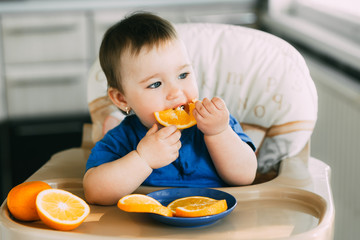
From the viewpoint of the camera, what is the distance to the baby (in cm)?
108

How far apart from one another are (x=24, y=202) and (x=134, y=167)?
0.75 ft

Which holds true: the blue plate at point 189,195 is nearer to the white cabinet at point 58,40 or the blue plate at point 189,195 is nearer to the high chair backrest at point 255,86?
the high chair backrest at point 255,86

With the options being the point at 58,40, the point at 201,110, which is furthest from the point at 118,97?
the point at 58,40

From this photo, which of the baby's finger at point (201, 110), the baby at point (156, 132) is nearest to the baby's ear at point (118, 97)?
the baby at point (156, 132)

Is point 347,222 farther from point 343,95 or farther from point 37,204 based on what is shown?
point 37,204

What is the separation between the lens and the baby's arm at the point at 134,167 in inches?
42.4

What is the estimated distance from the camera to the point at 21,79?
328 centimetres

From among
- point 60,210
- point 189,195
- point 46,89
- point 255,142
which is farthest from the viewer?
point 46,89

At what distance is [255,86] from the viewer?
1386mm

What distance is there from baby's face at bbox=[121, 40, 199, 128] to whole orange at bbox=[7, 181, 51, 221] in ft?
0.96

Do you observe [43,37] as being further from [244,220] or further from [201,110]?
[244,220]

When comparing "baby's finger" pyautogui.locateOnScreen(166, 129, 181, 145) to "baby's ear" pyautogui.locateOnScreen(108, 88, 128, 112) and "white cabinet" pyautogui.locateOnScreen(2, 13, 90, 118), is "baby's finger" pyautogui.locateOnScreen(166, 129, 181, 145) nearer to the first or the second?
"baby's ear" pyautogui.locateOnScreen(108, 88, 128, 112)

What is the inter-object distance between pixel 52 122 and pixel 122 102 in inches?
88.9

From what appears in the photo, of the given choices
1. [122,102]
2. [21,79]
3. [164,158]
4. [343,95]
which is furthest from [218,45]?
[21,79]
